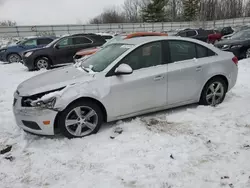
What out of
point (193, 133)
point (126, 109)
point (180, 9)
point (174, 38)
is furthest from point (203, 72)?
point (180, 9)

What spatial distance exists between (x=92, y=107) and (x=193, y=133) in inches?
66.5

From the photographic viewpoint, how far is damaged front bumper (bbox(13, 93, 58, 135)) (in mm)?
3775

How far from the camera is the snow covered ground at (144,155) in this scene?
2.96 metres

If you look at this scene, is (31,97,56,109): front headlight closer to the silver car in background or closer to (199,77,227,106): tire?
the silver car in background

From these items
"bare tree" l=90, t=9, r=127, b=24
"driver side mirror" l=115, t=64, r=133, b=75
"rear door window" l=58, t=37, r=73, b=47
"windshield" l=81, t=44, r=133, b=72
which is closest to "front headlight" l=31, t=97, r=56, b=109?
"windshield" l=81, t=44, r=133, b=72

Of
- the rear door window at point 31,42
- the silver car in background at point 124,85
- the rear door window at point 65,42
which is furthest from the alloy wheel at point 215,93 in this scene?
the rear door window at point 31,42

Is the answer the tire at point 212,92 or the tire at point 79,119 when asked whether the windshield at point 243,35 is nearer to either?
the tire at point 212,92

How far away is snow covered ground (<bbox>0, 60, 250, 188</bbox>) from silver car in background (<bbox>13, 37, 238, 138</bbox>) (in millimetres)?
287

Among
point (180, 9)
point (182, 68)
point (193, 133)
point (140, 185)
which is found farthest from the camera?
point (180, 9)

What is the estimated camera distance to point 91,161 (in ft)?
11.2

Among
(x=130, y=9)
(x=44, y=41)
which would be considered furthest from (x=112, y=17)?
(x=44, y=41)

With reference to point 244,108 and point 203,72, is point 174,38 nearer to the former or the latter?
point 203,72

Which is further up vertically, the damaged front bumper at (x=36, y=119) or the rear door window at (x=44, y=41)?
the rear door window at (x=44, y=41)

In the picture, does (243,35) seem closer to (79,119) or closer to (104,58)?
(104,58)
